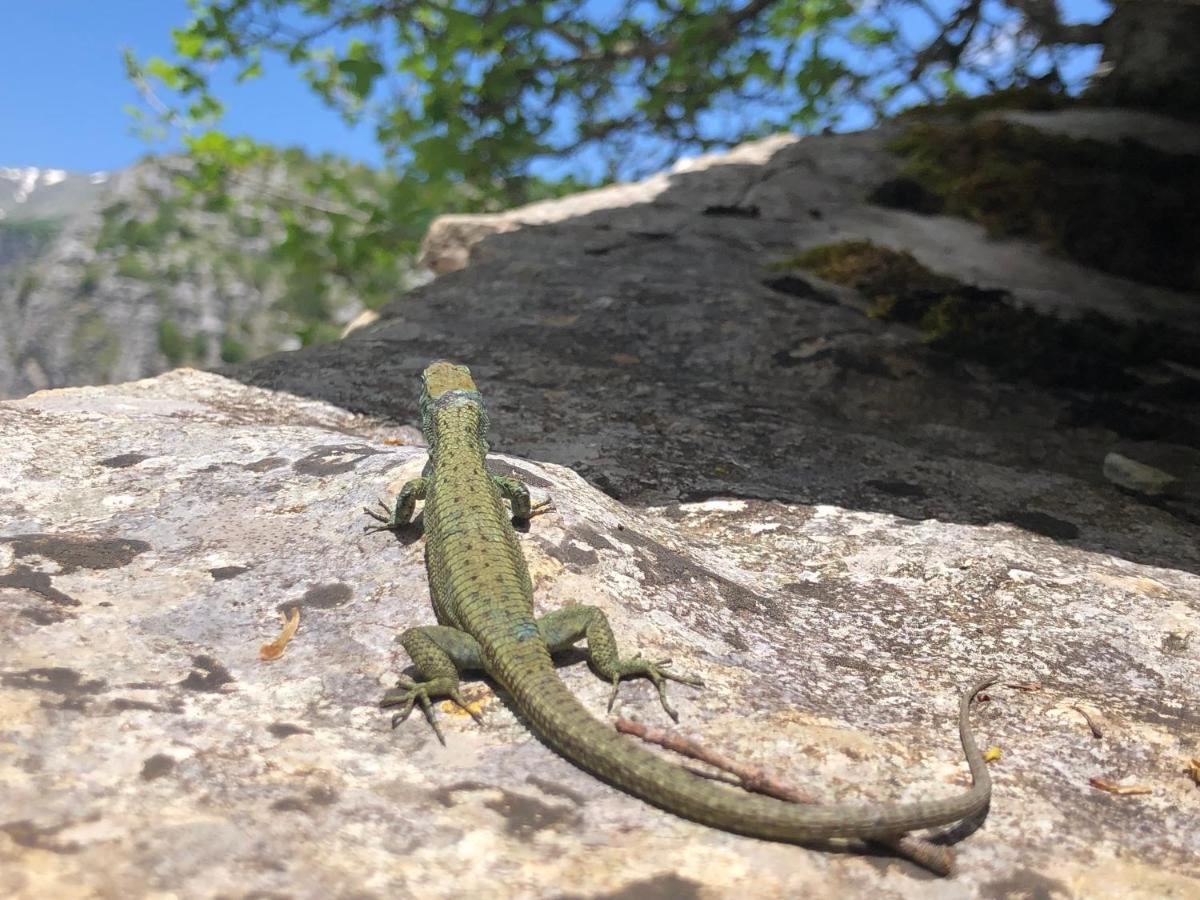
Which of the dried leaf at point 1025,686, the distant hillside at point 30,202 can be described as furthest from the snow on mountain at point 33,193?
the dried leaf at point 1025,686

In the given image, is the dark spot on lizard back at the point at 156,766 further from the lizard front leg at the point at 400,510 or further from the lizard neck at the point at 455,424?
the lizard neck at the point at 455,424

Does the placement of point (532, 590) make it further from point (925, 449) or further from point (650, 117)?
point (650, 117)

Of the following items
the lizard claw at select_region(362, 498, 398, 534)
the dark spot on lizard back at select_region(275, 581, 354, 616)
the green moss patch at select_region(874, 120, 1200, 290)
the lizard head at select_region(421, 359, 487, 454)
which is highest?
the green moss patch at select_region(874, 120, 1200, 290)

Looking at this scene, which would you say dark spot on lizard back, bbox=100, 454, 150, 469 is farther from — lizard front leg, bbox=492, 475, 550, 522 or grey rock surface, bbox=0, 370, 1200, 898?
lizard front leg, bbox=492, 475, 550, 522

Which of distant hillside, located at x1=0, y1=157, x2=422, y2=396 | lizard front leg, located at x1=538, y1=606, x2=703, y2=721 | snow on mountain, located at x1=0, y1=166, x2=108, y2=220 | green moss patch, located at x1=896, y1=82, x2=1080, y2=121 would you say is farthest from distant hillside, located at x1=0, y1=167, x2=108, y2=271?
lizard front leg, located at x1=538, y1=606, x2=703, y2=721

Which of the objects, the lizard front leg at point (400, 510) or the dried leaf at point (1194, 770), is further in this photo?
the lizard front leg at point (400, 510)

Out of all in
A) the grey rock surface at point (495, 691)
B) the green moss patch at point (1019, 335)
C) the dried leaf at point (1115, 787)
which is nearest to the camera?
the grey rock surface at point (495, 691)

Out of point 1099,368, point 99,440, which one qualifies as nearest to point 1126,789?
point 99,440
